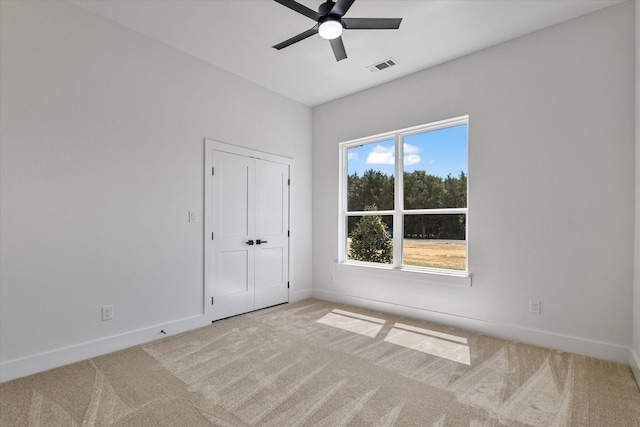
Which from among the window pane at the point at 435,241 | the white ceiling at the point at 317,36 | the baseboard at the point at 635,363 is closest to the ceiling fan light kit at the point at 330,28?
the white ceiling at the point at 317,36

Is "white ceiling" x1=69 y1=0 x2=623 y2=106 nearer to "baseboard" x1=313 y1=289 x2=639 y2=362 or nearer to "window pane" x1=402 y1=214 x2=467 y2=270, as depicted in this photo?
"window pane" x1=402 y1=214 x2=467 y2=270

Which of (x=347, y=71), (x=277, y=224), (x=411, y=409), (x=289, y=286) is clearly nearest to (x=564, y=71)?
(x=347, y=71)

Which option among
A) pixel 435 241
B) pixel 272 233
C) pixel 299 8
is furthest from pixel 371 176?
pixel 299 8

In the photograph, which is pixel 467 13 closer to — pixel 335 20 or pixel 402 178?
pixel 335 20

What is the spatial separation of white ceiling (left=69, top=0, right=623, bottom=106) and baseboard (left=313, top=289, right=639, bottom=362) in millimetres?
2975

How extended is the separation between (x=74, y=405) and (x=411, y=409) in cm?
223

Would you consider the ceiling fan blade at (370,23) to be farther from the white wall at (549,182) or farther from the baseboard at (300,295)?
the baseboard at (300,295)

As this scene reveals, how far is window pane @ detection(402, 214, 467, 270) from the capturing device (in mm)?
3779

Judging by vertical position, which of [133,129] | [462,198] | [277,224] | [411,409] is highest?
[133,129]

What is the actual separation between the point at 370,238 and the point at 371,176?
89cm

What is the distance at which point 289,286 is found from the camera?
484 cm

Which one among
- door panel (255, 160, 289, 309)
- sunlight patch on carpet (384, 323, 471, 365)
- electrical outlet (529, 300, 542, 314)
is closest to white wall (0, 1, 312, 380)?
door panel (255, 160, 289, 309)

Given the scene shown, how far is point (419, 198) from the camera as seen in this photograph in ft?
13.6

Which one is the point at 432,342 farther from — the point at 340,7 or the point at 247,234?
the point at 340,7
